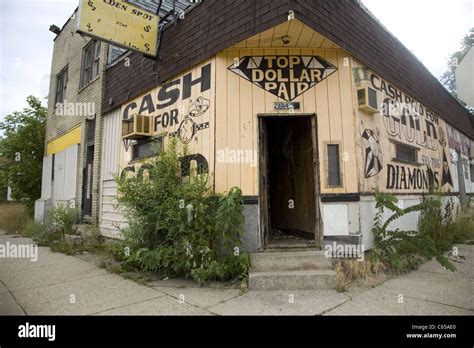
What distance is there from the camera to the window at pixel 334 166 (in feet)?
16.9

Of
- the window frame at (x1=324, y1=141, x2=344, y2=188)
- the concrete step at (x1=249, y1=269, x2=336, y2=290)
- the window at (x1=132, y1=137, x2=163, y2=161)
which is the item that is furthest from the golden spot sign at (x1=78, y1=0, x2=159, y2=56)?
the concrete step at (x1=249, y1=269, x2=336, y2=290)

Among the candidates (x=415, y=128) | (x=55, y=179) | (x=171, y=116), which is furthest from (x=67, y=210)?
(x=415, y=128)

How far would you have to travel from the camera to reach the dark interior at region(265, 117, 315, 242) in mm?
5985

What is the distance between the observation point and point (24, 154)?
13.5 m

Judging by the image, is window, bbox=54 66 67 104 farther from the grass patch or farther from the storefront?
the storefront

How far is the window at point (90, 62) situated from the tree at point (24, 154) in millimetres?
5635

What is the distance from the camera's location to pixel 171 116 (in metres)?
6.39

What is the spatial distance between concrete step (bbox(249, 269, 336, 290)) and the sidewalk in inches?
4.7

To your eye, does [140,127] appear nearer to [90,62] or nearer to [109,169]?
[109,169]

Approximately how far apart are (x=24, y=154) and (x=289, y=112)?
45.6 feet

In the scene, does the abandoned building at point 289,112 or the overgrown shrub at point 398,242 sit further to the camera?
the abandoned building at point 289,112

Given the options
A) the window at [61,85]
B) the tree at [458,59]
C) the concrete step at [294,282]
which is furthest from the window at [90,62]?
the tree at [458,59]

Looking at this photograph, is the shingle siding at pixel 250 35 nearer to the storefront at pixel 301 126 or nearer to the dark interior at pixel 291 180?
the storefront at pixel 301 126

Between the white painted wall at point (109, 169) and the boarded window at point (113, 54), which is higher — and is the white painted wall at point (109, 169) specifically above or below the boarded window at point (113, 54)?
below
